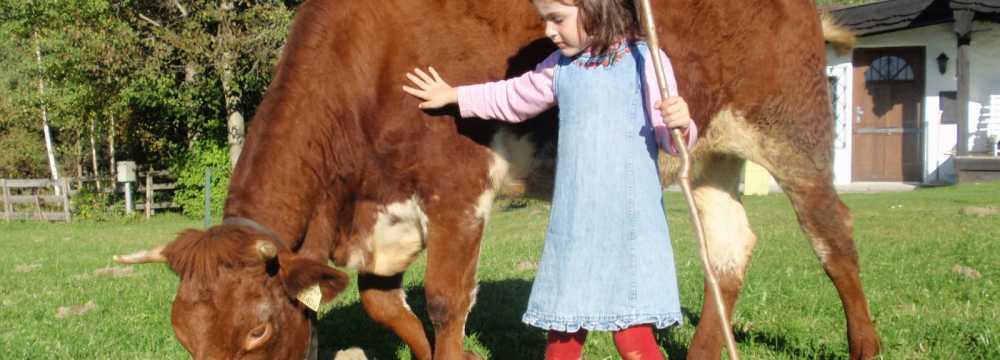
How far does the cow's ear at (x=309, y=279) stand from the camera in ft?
11.2

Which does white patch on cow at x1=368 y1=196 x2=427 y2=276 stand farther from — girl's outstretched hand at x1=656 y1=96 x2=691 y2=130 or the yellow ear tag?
girl's outstretched hand at x1=656 y1=96 x2=691 y2=130

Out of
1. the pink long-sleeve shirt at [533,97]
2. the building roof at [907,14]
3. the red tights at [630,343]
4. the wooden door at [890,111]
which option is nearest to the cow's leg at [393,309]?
the pink long-sleeve shirt at [533,97]

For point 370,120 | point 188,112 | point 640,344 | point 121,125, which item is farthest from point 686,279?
point 121,125

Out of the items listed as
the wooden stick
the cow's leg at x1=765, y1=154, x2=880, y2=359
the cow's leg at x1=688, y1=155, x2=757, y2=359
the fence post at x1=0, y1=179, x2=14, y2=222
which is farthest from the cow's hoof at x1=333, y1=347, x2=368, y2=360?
the fence post at x1=0, y1=179, x2=14, y2=222

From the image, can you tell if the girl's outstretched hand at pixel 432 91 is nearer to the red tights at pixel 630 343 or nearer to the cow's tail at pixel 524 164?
the cow's tail at pixel 524 164

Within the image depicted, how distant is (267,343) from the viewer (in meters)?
3.41

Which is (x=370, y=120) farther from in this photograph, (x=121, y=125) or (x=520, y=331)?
(x=121, y=125)

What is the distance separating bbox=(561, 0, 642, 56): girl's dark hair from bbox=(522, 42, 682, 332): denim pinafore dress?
0.17ft

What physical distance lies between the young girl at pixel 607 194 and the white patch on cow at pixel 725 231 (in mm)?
2200

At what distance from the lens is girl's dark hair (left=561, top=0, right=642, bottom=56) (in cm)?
285

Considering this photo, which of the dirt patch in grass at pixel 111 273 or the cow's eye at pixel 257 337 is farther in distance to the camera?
the dirt patch in grass at pixel 111 273

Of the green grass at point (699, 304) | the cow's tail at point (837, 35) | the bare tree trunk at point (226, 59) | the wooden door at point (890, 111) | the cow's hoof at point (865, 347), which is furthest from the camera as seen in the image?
the wooden door at point (890, 111)

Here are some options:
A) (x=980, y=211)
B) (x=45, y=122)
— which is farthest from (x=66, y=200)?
(x=980, y=211)

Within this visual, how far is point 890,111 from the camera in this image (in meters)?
18.6
